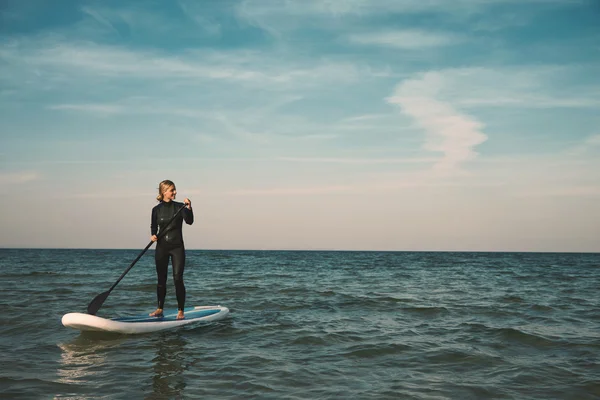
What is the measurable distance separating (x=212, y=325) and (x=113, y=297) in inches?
241

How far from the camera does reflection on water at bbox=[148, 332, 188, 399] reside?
199 inches

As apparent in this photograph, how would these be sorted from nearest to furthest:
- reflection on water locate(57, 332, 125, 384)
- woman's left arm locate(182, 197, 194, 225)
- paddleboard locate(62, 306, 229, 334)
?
reflection on water locate(57, 332, 125, 384) → paddleboard locate(62, 306, 229, 334) → woman's left arm locate(182, 197, 194, 225)

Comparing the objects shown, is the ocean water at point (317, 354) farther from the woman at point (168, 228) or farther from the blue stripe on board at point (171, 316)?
the woman at point (168, 228)

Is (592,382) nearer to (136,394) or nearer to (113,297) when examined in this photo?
(136,394)

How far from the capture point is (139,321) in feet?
27.5

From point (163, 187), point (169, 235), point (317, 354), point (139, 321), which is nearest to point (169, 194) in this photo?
point (163, 187)

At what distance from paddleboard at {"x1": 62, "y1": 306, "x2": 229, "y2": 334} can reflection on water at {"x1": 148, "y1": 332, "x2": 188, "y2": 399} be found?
0.35 metres

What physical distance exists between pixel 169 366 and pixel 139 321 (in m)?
2.57

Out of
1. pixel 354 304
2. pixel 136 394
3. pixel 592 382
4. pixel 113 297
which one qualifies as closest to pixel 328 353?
pixel 136 394

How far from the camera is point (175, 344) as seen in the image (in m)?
7.46

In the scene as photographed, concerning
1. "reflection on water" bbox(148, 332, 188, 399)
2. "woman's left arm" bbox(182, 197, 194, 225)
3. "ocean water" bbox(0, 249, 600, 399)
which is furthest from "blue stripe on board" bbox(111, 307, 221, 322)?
"woman's left arm" bbox(182, 197, 194, 225)

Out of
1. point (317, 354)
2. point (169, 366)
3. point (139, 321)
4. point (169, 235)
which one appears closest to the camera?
point (169, 366)

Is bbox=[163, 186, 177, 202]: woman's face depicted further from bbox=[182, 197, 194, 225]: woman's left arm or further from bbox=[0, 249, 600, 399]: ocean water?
bbox=[0, 249, 600, 399]: ocean water

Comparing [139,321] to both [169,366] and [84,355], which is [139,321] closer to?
[84,355]
